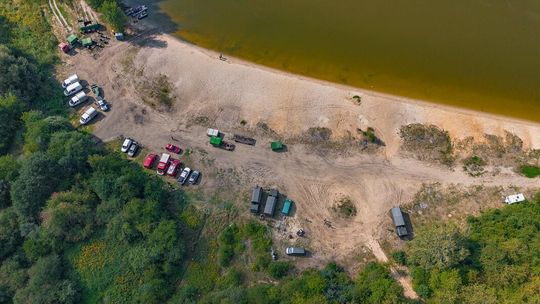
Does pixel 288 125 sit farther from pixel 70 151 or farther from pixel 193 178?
pixel 70 151

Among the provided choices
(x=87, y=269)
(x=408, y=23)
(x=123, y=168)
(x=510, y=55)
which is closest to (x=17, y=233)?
(x=87, y=269)

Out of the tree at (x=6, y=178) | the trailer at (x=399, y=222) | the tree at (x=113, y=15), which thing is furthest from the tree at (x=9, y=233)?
the trailer at (x=399, y=222)

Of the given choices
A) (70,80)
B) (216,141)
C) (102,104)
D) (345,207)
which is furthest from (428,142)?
(70,80)

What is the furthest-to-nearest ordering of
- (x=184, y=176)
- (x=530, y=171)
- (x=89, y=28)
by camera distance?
(x=89, y=28) → (x=184, y=176) → (x=530, y=171)

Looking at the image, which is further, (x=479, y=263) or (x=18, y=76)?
(x=18, y=76)

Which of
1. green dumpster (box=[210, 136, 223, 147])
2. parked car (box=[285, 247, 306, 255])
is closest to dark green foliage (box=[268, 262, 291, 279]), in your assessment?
parked car (box=[285, 247, 306, 255])

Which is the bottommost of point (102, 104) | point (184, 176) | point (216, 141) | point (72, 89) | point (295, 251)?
point (295, 251)
